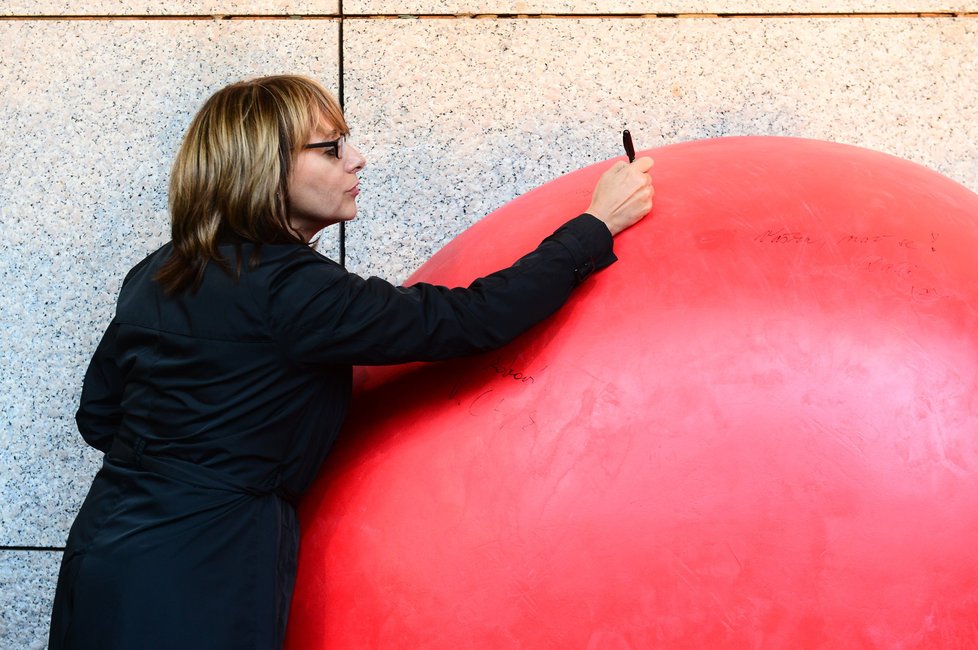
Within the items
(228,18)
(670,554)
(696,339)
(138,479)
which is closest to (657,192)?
(696,339)

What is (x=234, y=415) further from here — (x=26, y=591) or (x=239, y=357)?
(x=26, y=591)

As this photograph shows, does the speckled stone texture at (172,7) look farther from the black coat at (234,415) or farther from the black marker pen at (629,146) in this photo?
the black coat at (234,415)

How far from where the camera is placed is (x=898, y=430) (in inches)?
45.8

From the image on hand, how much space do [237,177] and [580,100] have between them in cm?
132

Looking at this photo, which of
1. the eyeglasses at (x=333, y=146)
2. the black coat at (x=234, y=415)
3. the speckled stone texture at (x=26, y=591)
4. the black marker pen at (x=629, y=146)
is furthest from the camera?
the speckled stone texture at (x=26, y=591)

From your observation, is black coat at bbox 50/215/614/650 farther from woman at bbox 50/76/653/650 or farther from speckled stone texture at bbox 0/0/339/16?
speckled stone texture at bbox 0/0/339/16

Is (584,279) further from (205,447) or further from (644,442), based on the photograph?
(205,447)

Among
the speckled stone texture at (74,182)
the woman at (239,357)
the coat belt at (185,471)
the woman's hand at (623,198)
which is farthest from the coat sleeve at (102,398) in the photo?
the speckled stone texture at (74,182)

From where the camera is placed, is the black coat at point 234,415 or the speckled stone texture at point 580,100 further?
the speckled stone texture at point 580,100

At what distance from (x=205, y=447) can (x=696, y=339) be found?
671 mm

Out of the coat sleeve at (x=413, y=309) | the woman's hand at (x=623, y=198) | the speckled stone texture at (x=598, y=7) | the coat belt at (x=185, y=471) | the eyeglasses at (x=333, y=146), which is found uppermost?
the speckled stone texture at (x=598, y=7)

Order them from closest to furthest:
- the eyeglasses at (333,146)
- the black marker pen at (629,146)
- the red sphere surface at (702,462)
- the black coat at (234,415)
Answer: the red sphere surface at (702,462), the black coat at (234,415), the eyeglasses at (333,146), the black marker pen at (629,146)

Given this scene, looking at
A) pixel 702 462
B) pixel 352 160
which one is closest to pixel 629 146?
pixel 352 160

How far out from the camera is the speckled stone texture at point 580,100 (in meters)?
2.46
